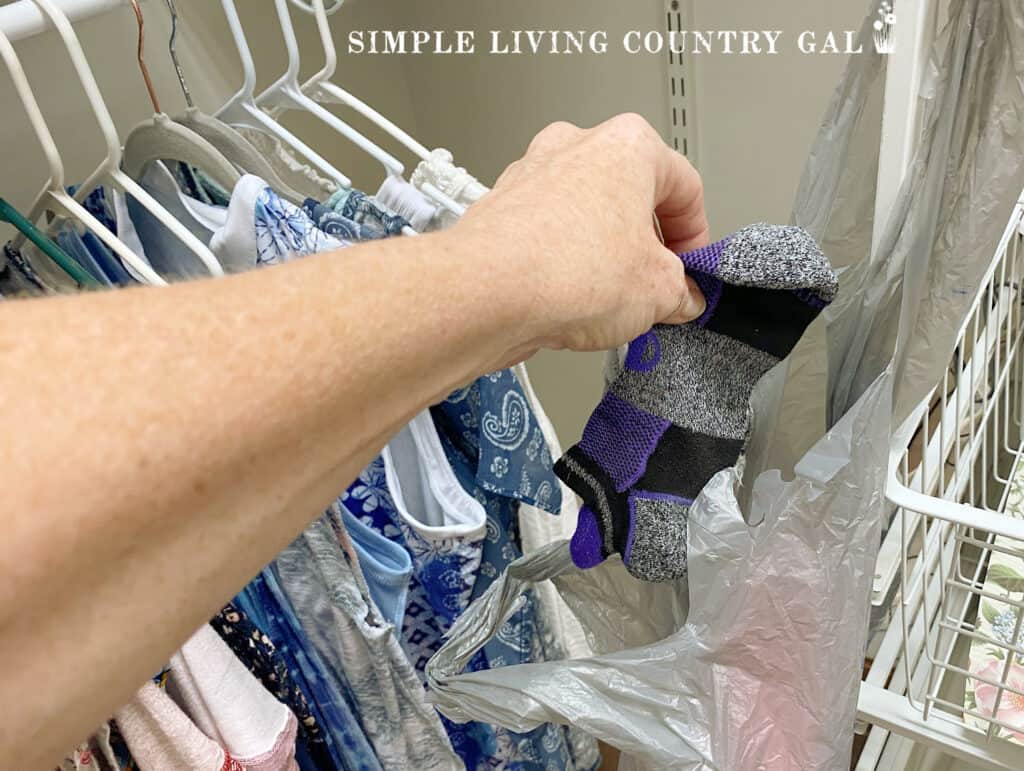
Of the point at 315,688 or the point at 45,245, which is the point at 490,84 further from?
the point at 315,688

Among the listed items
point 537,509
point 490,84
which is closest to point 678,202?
point 537,509

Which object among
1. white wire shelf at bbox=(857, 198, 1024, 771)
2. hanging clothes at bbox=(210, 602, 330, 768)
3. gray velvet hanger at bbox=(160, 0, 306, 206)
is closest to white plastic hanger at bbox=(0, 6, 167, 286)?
gray velvet hanger at bbox=(160, 0, 306, 206)

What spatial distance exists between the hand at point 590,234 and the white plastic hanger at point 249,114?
0.82 ft

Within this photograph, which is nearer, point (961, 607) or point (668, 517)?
point (668, 517)

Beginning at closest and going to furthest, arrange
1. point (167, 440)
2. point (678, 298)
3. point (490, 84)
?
point (167, 440), point (678, 298), point (490, 84)

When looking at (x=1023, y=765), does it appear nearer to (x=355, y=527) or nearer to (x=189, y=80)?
(x=355, y=527)

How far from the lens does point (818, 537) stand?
0.47 metres

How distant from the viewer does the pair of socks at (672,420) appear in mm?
457

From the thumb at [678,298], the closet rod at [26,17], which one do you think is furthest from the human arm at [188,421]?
the closet rod at [26,17]

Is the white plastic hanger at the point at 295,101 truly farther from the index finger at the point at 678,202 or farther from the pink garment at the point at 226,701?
the pink garment at the point at 226,701

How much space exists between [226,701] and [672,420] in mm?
315

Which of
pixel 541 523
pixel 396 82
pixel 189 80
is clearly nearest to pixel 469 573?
pixel 541 523

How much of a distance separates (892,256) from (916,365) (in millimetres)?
72

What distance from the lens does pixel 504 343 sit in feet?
1.09
